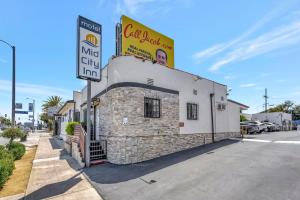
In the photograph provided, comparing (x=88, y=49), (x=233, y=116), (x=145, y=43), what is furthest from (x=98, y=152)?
(x=233, y=116)

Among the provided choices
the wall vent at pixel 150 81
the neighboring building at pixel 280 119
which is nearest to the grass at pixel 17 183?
the wall vent at pixel 150 81

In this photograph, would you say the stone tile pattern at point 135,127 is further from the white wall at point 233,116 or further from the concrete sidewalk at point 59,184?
the white wall at point 233,116

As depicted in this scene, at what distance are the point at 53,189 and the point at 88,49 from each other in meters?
6.90

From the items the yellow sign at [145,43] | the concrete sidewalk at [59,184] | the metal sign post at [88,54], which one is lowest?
the concrete sidewalk at [59,184]

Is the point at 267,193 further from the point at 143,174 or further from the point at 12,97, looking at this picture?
the point at 12,97

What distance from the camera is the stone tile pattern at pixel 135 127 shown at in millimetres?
11323

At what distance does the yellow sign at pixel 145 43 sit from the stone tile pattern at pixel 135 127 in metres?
3.03

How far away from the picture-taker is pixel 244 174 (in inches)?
314

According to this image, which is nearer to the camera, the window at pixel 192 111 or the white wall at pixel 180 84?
the white wall at pixel 180 84

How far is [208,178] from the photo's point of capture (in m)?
7.90

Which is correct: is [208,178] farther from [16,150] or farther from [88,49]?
[16,150]

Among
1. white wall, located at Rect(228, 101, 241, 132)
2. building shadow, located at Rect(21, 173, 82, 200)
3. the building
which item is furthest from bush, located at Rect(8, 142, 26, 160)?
white wall, located at Rect(228, 101, 241, 132)

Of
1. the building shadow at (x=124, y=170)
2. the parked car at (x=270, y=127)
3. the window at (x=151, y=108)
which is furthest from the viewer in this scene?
the parked car at (x=270, y=127)

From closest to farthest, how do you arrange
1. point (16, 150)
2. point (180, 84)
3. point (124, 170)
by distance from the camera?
point (124, 170), point (16, 150), point (180, 84)
